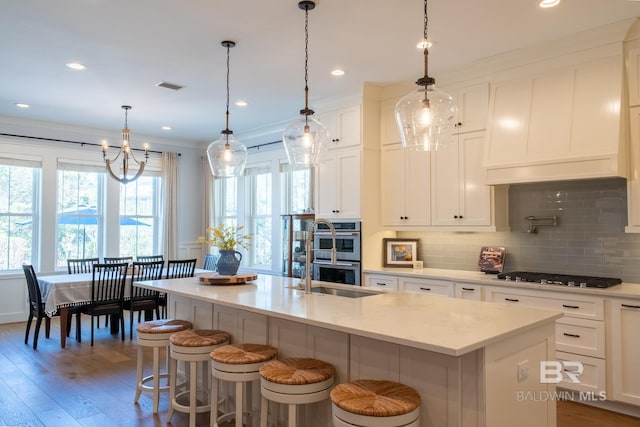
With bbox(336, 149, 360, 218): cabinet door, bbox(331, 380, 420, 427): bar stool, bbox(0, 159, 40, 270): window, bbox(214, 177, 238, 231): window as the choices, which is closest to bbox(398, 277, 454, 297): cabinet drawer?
bbox(336, 149, 360, 218): cabinet door

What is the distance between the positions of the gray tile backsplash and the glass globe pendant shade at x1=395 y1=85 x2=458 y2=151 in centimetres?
210

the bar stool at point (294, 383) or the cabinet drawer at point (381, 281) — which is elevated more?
the cabinet drawer at point (381, 281)

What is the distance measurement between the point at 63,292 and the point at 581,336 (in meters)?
5.10

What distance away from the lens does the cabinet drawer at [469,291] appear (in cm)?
410

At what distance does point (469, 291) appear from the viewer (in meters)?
4.18

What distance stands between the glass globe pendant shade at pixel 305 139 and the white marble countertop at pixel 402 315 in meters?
0.96

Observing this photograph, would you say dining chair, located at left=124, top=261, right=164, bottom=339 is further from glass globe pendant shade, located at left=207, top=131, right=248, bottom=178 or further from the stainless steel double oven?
glass globe pendant shade, located at left=207, top=131, right=248, bottom=178

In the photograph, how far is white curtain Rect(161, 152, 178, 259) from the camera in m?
7.71

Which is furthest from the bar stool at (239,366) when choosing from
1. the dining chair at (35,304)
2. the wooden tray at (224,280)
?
the dining chair at (35,304)

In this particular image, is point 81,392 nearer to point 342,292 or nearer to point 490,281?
point 342,292

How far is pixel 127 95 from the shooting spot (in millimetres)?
5270

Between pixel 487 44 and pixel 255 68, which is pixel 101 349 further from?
pixel 487 44

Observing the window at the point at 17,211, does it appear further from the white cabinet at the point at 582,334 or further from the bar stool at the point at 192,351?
the white cabinet at the point at 582,334

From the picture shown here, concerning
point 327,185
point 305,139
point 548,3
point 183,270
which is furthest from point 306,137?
point 183,270
